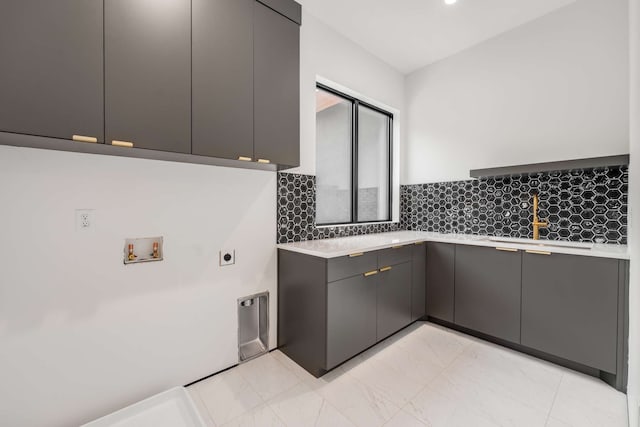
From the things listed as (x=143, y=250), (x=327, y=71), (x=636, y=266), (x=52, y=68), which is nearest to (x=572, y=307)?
(x=636, y=266)

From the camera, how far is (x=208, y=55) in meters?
1.49

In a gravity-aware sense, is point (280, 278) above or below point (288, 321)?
above

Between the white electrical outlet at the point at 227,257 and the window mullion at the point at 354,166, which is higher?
the window mullion at the point at 354,166

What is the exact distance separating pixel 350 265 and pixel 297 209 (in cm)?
70

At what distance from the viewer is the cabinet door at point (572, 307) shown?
1.75m

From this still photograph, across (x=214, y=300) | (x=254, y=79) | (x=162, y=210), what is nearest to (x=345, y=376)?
(x=214, y=300)

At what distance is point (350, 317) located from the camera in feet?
6.36

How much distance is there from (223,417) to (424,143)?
321 centimetres

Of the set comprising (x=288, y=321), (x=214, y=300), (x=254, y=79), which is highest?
(x=254, y=79)

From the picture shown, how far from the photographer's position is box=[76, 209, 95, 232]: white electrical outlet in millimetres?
1383

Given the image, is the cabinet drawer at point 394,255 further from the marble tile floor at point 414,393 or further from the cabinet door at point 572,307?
the cabinet door at point 572,307

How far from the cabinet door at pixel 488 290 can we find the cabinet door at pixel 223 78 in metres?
2.05

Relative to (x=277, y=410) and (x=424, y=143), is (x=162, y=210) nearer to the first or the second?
(x=277, y=410)

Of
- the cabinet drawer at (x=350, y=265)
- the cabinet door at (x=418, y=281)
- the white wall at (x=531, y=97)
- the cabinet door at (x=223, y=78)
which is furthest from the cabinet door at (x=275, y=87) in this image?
the white wall at (x=531, y=97)
